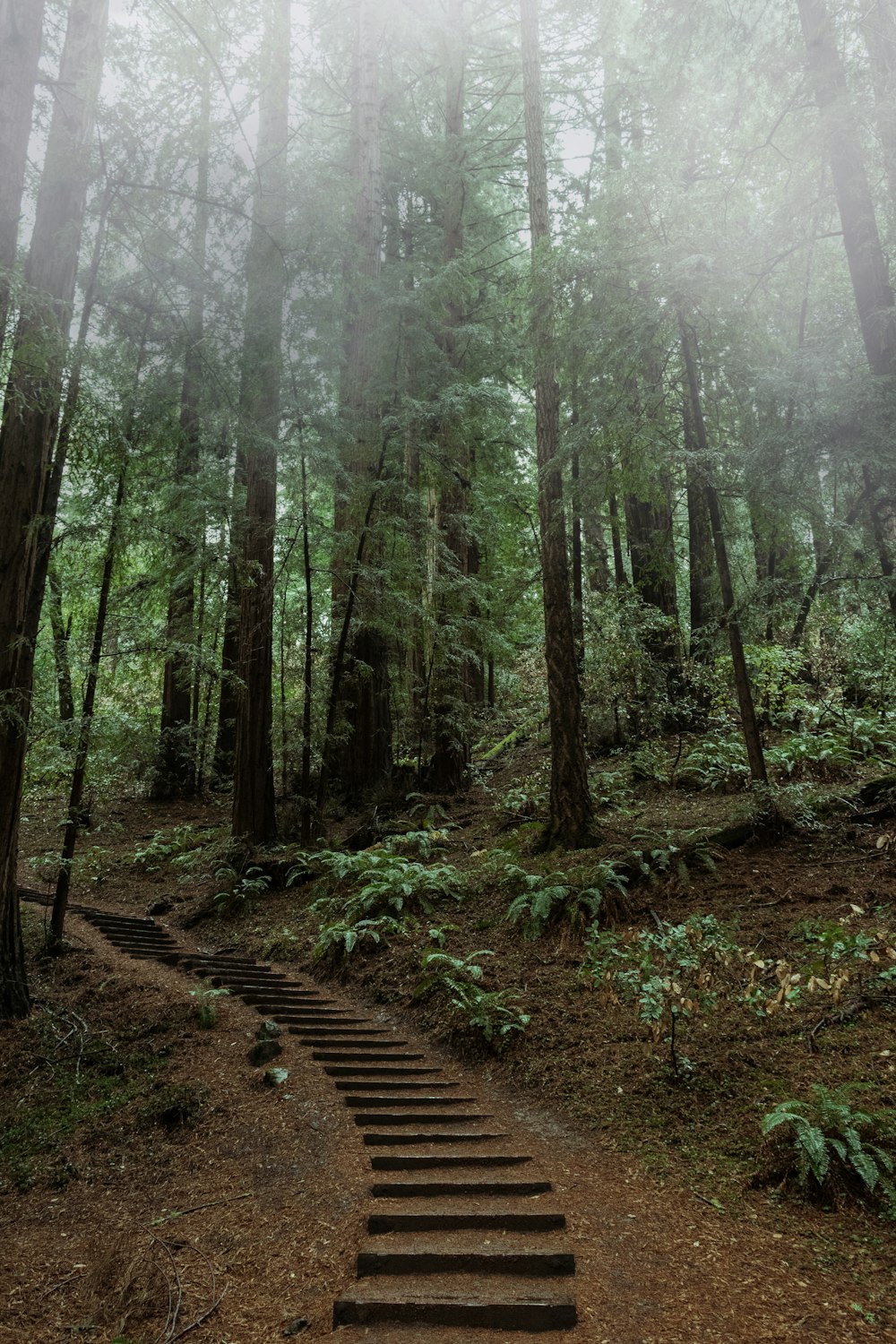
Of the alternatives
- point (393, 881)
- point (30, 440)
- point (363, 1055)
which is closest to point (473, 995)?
point (363, 1055)

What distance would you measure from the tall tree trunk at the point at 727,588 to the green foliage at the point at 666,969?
203 centimetres

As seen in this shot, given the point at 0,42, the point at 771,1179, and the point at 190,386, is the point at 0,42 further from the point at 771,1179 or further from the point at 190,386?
the point at 771,1179

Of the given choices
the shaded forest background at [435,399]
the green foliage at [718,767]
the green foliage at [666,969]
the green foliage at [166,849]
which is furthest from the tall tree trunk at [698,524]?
the green foliage at [166,849]

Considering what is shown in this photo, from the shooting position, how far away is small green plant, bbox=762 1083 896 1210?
407 cm

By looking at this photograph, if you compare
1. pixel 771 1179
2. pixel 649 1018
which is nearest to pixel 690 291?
pixel 649 1018

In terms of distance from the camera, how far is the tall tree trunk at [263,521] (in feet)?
34.2

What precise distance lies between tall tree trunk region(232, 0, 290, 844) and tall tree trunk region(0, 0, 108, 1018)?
302 centimetres

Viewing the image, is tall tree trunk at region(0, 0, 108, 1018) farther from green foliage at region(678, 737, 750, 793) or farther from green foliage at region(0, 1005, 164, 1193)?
green foliage at region(678, 737, 750, 793)

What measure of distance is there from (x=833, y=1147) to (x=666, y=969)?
230 centimetres

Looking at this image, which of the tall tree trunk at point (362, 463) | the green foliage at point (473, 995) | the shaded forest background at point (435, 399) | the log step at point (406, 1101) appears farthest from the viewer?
the tall tree trunk at point (362, 463)

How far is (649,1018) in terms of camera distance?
5957 millimetres

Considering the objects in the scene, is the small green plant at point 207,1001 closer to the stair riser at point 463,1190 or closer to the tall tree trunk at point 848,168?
the stair riser at point 463,1190

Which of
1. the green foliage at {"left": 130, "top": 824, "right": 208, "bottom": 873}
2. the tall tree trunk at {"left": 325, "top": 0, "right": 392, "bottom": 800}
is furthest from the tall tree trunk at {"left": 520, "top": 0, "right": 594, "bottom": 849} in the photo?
the green foliage at {"left": 130, "top": 824, "right": 208, "bottom": 873}

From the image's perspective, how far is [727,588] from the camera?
8.09 meters
